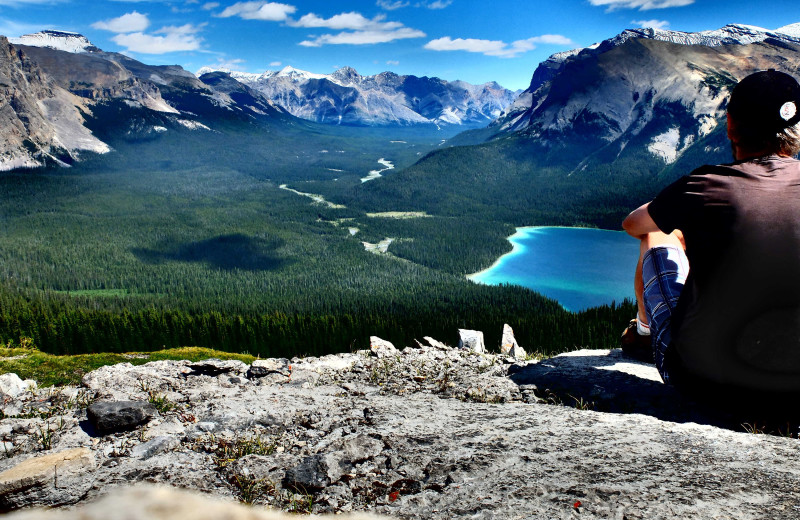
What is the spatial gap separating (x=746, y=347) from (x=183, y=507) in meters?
5.47

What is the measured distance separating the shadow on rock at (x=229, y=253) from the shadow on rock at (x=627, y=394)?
3893 inches

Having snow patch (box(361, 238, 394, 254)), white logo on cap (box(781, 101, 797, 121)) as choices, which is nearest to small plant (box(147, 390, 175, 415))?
white logo on cap (box(781, 101, 797, 121))

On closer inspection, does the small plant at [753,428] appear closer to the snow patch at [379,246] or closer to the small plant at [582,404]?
the small plant at [582,404]

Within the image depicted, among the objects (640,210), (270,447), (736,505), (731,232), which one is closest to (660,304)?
(640,210)

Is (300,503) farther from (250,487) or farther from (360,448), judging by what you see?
(360,448)

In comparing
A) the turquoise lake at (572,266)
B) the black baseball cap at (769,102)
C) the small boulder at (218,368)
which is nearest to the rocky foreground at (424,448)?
the small boulder at (218,368)

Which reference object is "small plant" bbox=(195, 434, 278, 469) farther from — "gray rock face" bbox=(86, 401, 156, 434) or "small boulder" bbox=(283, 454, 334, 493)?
"gray rock face" bbox=(86, 401, 156, 434)

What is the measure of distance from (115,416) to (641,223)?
7.86 metres

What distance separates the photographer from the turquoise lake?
82.6m

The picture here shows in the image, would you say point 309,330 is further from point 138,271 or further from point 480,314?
point 138,271

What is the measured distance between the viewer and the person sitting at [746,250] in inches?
187

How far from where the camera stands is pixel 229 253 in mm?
117938

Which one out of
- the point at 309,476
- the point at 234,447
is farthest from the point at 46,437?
the point at 309,476

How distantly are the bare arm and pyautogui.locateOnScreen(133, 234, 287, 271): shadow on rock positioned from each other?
10147 centimetres
